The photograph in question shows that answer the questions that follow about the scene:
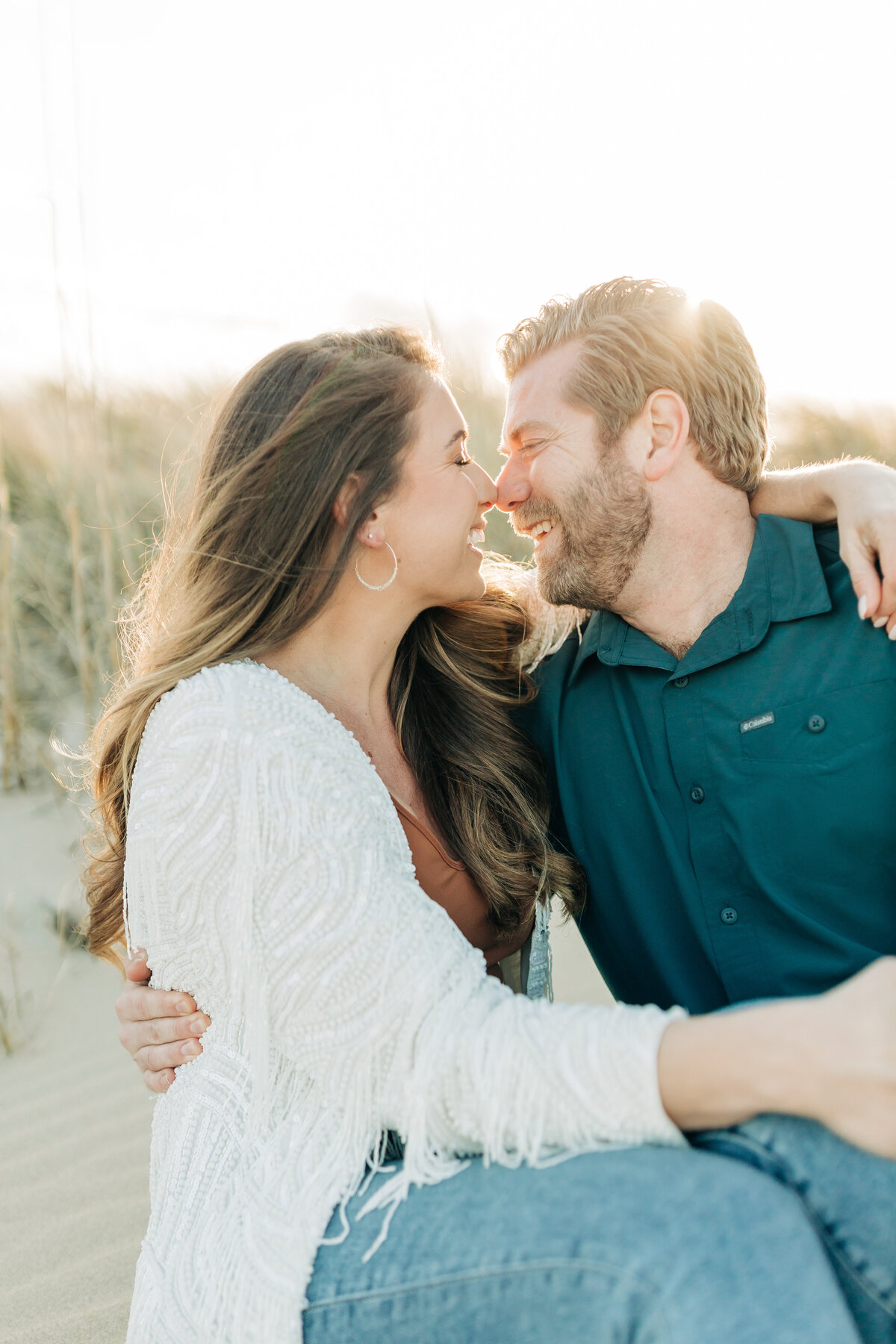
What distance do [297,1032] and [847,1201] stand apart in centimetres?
77

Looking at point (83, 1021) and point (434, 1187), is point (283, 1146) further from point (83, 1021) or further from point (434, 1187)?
point (83, 1021)

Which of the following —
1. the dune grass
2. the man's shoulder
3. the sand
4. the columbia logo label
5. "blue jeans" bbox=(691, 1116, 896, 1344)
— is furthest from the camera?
the dune grass

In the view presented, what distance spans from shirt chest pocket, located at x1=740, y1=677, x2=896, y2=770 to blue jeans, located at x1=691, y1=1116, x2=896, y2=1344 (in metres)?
0.87

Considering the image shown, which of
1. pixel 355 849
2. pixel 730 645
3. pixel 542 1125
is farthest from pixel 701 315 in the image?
pixel 542 1125

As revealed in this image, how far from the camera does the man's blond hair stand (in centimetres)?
249

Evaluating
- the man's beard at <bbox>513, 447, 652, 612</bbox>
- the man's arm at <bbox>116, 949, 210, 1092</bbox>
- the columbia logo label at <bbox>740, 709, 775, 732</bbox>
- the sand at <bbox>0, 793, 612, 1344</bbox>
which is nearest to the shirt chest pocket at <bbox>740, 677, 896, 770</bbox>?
the columbia logo label at <bbox>740, 709, 775, 732</bbox>

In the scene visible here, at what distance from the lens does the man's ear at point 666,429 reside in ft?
8.07

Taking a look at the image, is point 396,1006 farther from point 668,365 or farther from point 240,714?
point 668,365

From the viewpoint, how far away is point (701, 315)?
2578 millimetres

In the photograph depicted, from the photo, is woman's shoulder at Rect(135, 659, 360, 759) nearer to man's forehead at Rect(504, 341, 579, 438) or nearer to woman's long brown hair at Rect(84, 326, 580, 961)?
woman's long brown hair at Rect(84, 326, 580, 961)

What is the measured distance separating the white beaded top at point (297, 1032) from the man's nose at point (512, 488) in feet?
3.19

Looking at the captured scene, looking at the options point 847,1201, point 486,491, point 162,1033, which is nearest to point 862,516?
point 486,491

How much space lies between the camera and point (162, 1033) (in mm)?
1791

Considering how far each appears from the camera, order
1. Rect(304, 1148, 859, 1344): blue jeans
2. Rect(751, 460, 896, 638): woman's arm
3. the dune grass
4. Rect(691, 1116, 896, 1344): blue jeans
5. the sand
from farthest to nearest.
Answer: the dune grass, the sand, Rect(751, 460, 896, 638): woman's arm, Rect(691, 1116, 896, 1344): blue jeans, Rect(304, 1148, 859, 1344): blue jeans
